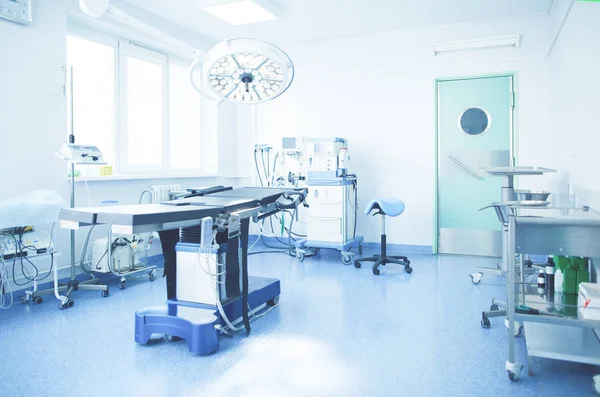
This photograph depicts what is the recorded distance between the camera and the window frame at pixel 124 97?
14.3ft

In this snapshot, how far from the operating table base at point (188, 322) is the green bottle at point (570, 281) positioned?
194 centimetres

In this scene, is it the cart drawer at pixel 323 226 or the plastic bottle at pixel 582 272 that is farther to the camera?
the cart drawer at pixel 323 226

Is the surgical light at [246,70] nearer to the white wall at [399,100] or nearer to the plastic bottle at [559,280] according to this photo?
the plastic bottle at [559,280]

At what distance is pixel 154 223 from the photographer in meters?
2.00

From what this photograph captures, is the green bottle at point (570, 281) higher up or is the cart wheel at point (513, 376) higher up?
the green bottle at point (570, 281)

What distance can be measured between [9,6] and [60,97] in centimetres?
74

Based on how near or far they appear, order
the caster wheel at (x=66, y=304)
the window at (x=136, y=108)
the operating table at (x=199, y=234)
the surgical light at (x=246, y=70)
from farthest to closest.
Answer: the window at (x=136, y=108) → the caster wheel at (x=66, y=304) → the operating table at (x=199, y=234) → the surgical light at (x=246, y=70)

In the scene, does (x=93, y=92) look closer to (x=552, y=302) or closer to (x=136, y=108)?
(x=136, y=108)

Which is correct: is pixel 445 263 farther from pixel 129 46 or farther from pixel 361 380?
pixel 129 46

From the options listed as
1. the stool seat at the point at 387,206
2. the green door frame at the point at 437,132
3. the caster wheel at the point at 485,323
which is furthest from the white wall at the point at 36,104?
the green door frame at the point at 437,132

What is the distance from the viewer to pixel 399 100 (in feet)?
17.8

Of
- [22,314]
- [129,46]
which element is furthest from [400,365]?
[129,46]

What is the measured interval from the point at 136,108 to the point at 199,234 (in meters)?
2.76

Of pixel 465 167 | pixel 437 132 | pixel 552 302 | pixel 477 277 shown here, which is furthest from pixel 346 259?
pixel 552 302
